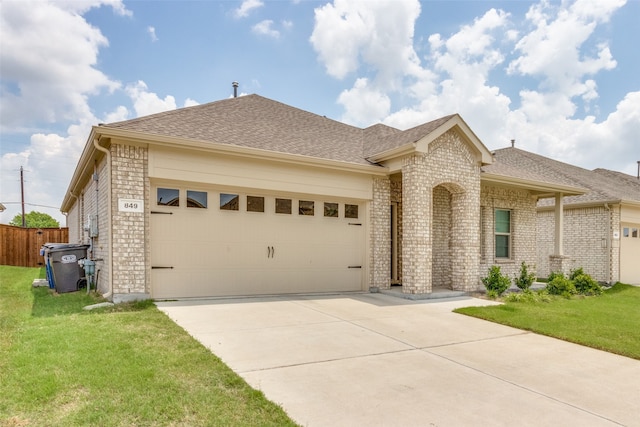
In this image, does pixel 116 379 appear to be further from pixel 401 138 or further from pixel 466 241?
pixel 466 241

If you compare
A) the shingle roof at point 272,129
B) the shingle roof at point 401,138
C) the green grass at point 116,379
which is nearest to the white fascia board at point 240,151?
the shingle roof at point 272,129

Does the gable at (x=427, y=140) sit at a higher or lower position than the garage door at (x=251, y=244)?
higher

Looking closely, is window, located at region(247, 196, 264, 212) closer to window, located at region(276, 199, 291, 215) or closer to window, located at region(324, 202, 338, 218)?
window, located at region(276, 199, 291, 215)

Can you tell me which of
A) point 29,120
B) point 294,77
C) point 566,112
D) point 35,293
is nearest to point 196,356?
point 35,293

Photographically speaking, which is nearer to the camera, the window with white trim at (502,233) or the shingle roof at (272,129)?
the shingle roof at (272,129)

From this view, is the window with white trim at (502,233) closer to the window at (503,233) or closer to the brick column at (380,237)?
the window at (503,233)

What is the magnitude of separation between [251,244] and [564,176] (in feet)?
43.1

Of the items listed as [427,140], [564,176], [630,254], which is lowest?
[630,254]

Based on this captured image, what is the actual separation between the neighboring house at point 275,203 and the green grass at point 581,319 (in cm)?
200

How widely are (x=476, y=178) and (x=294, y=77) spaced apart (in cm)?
651

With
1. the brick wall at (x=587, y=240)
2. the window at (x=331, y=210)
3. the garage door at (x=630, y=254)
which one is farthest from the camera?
the garage door at (x=630, y=254)

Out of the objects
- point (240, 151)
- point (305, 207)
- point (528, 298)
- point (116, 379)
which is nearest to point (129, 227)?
point (240, 151)

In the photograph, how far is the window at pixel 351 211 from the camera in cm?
986

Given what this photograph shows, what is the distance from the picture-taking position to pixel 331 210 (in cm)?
965
